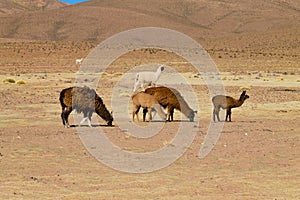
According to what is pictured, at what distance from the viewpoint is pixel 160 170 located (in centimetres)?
1146

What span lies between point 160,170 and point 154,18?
157910 mm

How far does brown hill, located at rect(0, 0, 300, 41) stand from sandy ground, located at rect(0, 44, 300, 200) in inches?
5300

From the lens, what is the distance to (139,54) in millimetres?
77688

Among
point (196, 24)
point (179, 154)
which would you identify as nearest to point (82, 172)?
point (179, 154)

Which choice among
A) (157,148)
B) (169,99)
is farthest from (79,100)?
(157,148)

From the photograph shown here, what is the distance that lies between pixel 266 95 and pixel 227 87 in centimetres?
583

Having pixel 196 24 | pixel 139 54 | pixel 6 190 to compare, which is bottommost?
pixel 6 190

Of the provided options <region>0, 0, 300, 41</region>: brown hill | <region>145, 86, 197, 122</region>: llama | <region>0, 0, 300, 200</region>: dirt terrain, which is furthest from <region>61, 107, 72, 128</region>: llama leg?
<region>0, 0, 300, 41</region>: brown hill

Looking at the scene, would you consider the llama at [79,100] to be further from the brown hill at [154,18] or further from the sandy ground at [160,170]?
the brown hill at [154,18]

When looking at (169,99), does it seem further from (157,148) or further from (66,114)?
(157,148)

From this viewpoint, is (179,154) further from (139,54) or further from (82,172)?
(139,54)

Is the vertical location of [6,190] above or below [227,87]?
below

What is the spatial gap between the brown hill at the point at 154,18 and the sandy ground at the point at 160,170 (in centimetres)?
13462

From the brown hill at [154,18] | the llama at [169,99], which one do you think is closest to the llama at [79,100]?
the llama at [169,99]
